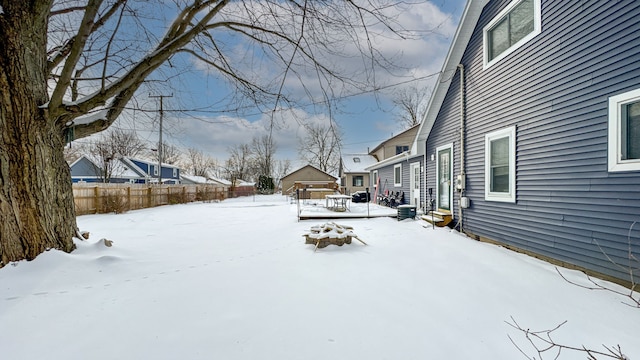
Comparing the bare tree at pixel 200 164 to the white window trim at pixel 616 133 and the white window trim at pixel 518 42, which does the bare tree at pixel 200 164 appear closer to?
the white window trim at pixel 518 42

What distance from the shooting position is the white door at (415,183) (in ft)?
33.0

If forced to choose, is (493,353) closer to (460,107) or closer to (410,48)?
(410,48)

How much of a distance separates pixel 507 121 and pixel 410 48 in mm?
2792

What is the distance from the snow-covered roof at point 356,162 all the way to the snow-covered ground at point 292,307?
67.2 ft

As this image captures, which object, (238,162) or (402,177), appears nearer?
(402,177)

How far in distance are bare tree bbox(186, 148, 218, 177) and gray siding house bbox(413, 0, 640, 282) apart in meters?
51.1

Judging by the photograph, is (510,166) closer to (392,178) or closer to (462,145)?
(462,145)

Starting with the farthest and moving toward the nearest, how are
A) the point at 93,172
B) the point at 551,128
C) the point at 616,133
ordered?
1. the point at 93,172
2. the point at 551,128
3. the point at 616,133

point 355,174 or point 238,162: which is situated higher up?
point 238,162

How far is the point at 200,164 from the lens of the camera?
5381cm

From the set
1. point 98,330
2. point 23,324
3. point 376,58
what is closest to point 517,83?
point 376,58

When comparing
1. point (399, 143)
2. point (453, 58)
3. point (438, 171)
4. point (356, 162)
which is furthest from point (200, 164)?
point (453, 58)

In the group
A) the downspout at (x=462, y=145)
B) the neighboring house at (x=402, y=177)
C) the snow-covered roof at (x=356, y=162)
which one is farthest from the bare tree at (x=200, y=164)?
the downspout at (x=462, y=145)

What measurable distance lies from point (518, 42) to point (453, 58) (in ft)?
6.79
